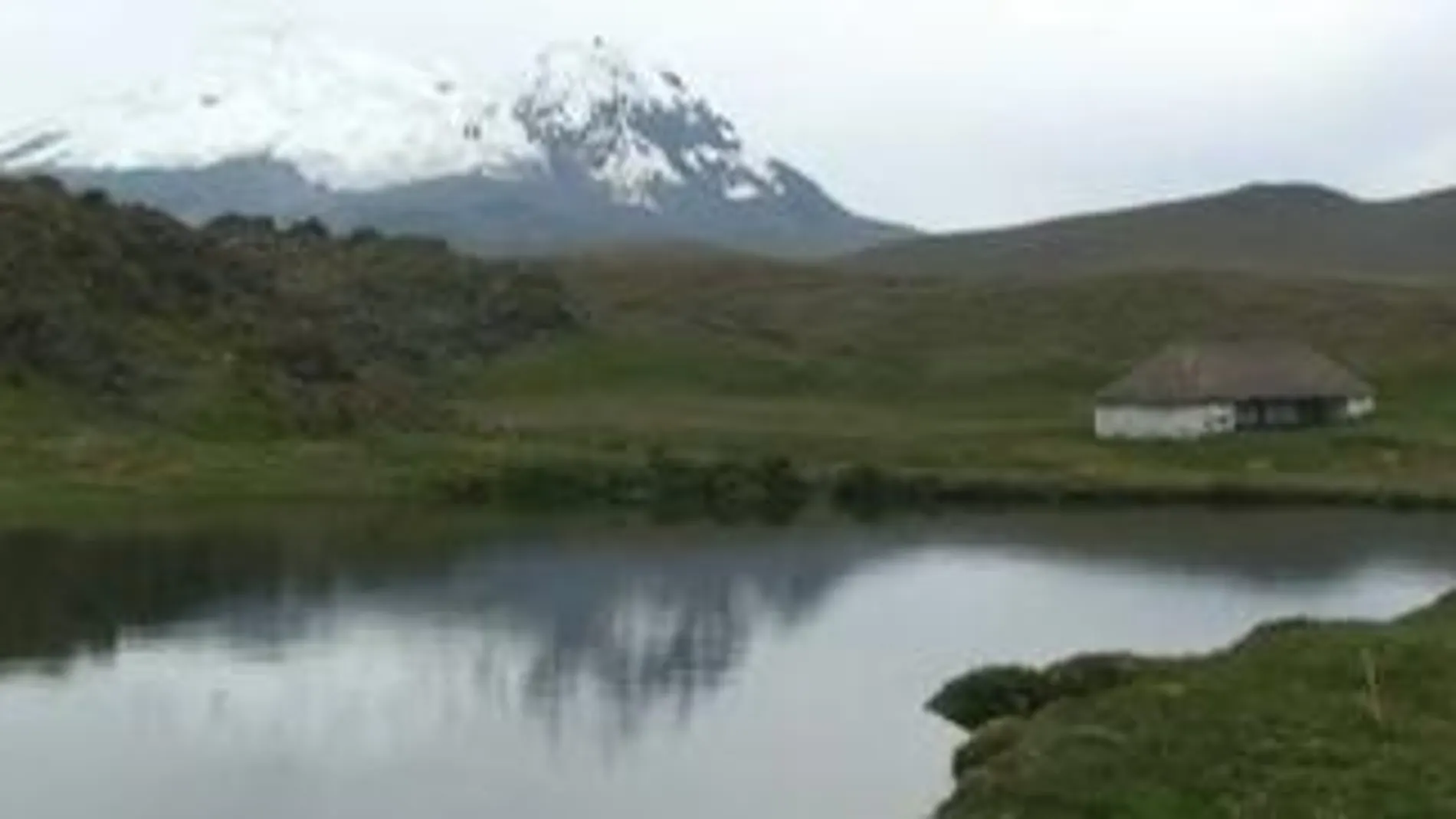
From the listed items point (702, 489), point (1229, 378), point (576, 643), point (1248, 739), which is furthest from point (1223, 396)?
point (1248, 739)

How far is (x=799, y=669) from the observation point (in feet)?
273

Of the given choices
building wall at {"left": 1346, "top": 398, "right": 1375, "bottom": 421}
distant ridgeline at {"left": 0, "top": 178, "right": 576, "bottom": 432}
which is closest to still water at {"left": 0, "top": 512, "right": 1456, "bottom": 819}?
distant ridgeline at {"left": 0, "top": 178, "right": 576, "bottom": 432}

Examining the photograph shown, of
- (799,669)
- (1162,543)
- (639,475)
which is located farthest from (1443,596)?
(639,475)

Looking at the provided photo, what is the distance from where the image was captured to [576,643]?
3546 inches

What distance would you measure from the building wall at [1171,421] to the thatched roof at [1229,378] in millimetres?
611

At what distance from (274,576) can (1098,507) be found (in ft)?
169

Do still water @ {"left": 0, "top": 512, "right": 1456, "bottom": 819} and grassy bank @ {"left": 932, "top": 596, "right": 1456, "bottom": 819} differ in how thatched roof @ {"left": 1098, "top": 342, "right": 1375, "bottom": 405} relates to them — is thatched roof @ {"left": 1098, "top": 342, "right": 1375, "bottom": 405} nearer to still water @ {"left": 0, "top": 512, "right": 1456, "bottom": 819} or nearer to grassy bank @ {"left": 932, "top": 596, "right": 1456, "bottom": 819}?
still water @ {"left": 0, "top": 512, "right": 1456, "bottom": 819}

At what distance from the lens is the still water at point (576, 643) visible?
61719mm

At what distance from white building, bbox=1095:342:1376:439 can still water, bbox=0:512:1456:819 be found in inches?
1337

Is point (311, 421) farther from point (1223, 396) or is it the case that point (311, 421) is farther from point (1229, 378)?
point (1229, 378)

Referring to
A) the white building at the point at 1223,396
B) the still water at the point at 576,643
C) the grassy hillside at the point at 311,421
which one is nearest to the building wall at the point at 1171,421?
the white building at the point at 1223,396

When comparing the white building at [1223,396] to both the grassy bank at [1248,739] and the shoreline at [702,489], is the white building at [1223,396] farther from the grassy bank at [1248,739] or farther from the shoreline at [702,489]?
the grassy bank at [1248,739]

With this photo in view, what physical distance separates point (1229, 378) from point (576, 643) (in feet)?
301

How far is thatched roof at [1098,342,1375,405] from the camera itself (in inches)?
6737
